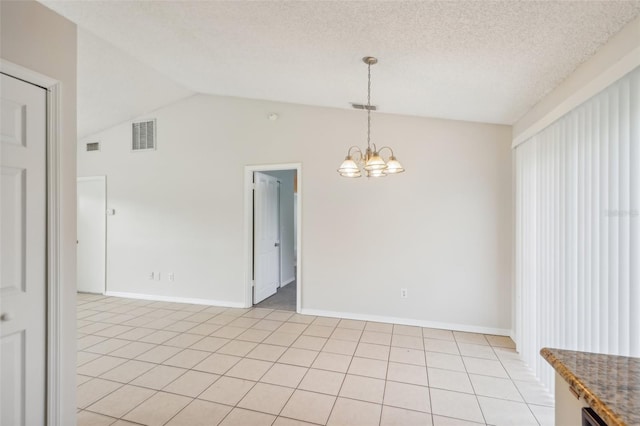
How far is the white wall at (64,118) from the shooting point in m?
1.59

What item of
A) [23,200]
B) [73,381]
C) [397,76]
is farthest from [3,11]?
[397,76]

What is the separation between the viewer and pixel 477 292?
368cm

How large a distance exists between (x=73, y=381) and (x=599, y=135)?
3.54m

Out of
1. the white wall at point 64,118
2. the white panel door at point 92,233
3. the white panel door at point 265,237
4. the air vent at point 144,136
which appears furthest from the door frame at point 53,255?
the white panel door at point 92,233

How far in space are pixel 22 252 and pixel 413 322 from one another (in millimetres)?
3813

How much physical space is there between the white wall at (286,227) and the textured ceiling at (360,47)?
243cm

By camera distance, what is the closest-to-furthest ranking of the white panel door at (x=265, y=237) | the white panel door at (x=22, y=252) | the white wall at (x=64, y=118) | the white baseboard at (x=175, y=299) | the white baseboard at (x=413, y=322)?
the white panel door at (x=22, y=252), the white wall at (x=64, y=118), the white baseboard at (x=413, y=322), the white baseboard at (x=175, y=299), the white panel door at (x=265, y=237)

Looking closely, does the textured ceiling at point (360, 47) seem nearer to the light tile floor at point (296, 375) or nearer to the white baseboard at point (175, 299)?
the light tile floor at point (296, 375)

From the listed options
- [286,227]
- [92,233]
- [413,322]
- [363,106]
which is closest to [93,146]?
[92,233]

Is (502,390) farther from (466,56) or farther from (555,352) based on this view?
(466,56)

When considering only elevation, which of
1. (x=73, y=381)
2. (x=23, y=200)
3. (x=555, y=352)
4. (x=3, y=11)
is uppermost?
(x=3, y=11)

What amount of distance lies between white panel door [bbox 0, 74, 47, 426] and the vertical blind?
10.4ft

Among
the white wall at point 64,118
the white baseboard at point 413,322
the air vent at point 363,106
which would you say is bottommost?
the white baseboard at point 413,322

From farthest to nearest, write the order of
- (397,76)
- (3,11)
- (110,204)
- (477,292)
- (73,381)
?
(110,204) → (477,292) → (397,76) → (73,381) → (3,11)
